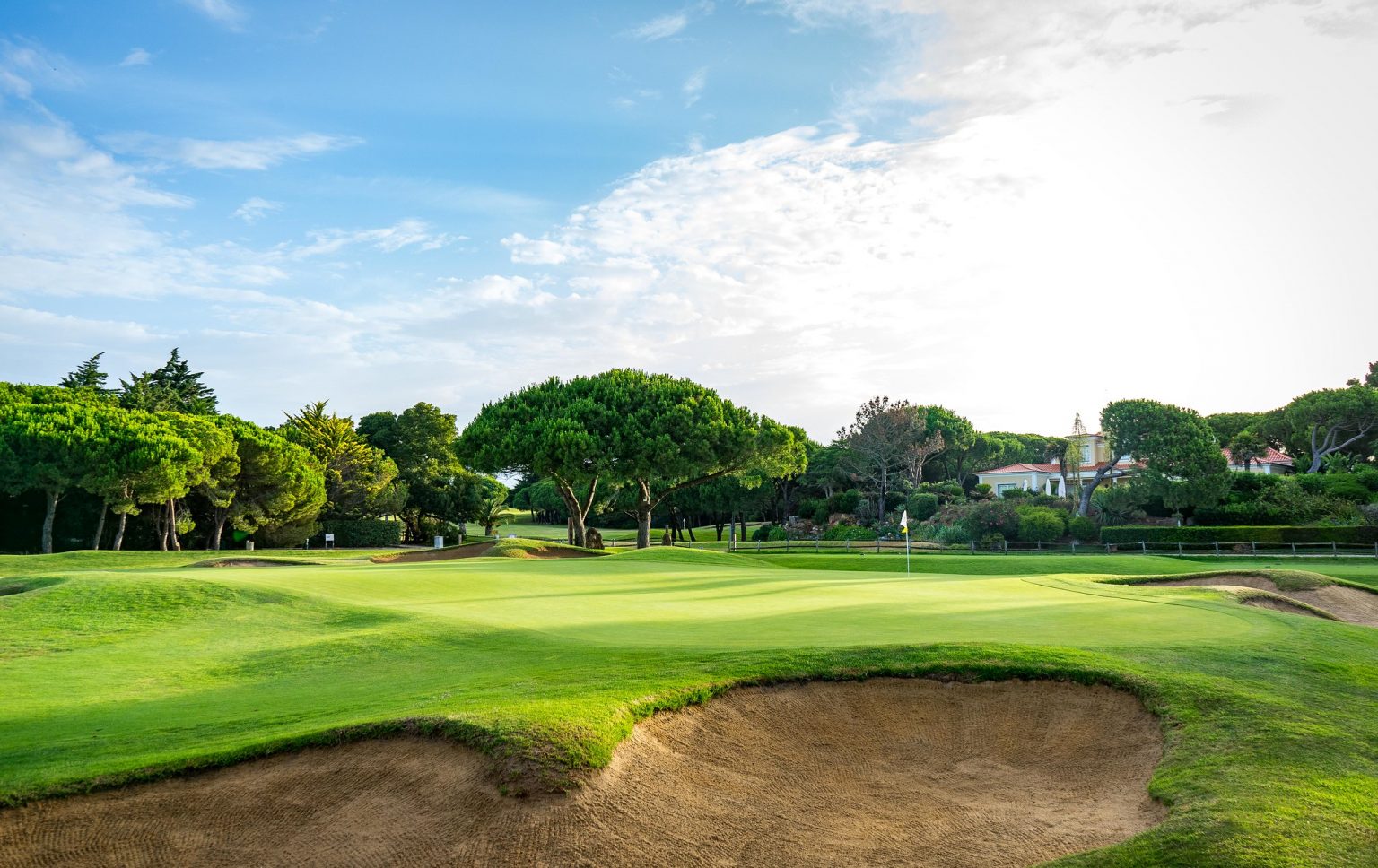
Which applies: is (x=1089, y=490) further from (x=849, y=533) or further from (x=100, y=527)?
(x=100, y=527)

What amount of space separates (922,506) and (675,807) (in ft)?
204

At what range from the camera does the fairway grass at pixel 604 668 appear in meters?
6.87

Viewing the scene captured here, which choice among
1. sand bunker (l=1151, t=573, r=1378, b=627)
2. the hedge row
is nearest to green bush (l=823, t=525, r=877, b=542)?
the hedge row

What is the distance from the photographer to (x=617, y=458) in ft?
159

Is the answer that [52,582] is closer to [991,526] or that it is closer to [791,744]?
[791,744]

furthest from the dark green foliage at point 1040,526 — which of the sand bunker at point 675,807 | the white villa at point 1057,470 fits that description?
the sand bunker at point 675,807

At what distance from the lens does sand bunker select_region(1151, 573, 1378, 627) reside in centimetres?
1975

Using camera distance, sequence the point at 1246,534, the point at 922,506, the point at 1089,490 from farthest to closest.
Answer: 1. the point at 922,506
2. the point at 1089,490
3. the point at 1246,534

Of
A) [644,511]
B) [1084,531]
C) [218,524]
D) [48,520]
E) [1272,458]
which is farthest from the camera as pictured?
[1272,458]

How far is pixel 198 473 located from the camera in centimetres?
4644

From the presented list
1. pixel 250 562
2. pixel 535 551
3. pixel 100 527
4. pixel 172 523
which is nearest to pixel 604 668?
pixel 250 562

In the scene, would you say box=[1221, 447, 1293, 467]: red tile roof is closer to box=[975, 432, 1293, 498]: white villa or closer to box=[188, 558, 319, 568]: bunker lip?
box=[975, 432, 1293, 498]: white villa

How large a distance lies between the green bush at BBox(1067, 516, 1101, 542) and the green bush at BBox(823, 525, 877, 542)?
14031 mm

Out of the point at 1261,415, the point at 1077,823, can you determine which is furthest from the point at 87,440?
the point at 1261,415
